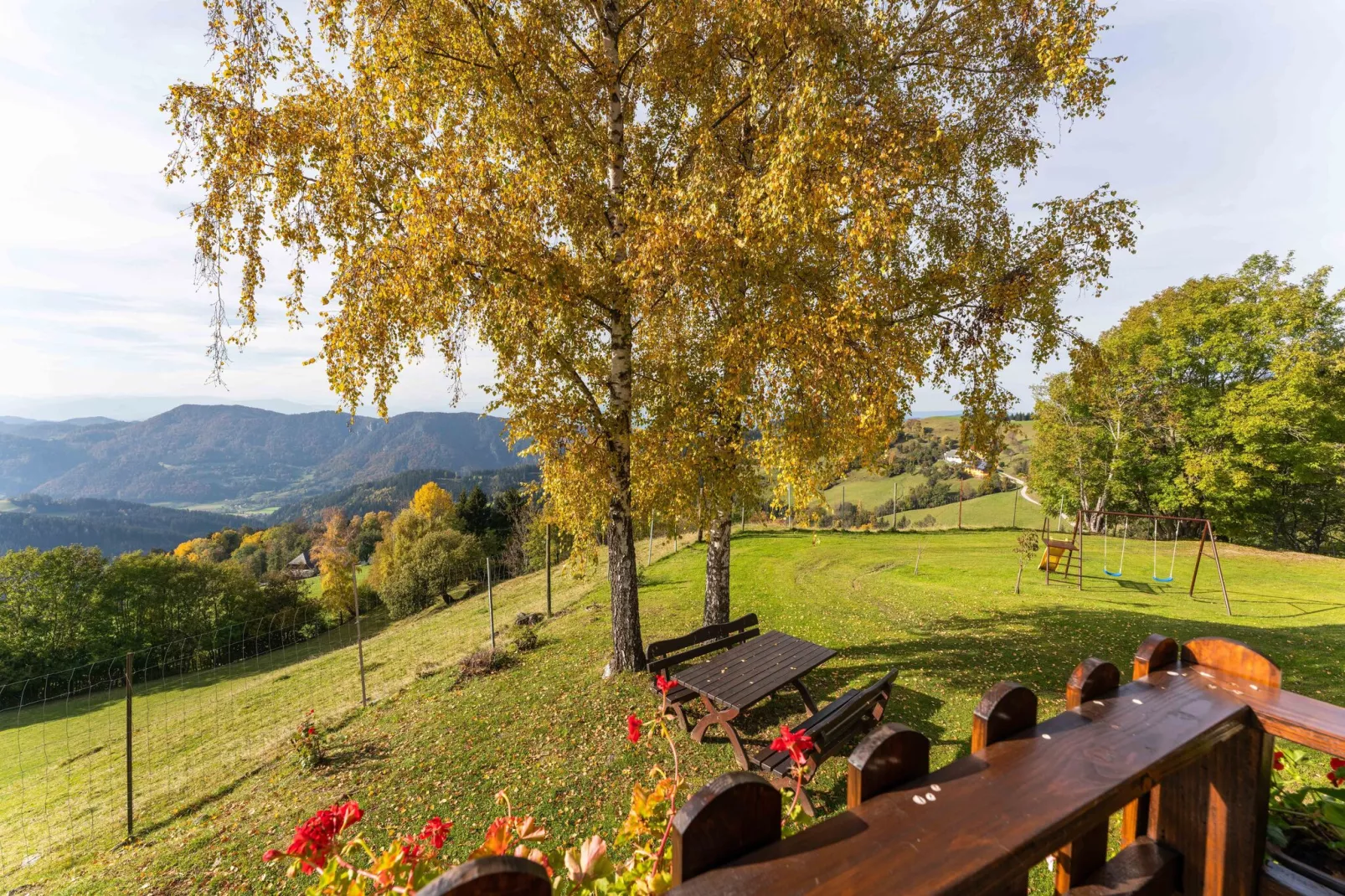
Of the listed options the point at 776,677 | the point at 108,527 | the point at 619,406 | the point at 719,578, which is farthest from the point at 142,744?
the point at 108,527

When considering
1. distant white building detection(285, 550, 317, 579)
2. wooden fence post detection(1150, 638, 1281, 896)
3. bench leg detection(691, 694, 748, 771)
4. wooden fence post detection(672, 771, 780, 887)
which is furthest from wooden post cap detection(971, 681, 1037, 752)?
distant white building detection(285, 550, 317, 579)

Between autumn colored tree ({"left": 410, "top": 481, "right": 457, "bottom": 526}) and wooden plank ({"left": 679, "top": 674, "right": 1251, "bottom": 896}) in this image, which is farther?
autumn colored tree ({"left": 410, "top": 481, "right": 457, "bottom": 526})

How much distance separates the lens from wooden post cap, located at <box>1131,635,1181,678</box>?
63.2 inches

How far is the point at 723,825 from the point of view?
90 cm

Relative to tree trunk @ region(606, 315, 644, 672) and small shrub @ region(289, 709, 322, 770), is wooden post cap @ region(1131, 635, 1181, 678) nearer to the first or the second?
tree trunk @ region(606, 315, 644, 672)

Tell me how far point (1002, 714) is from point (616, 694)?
6.61 m

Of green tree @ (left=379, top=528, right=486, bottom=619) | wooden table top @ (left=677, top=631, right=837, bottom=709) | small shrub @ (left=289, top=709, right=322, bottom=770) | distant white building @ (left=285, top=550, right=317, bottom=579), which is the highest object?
wooden table top @ (left=677, top=631, right=837, bottom=709)

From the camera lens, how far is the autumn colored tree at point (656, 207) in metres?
4.98

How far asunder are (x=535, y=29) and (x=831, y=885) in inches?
305

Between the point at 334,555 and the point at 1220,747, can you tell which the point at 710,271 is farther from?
the point at 334,555

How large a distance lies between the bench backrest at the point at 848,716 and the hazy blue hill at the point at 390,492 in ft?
340

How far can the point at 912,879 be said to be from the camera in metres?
0.89

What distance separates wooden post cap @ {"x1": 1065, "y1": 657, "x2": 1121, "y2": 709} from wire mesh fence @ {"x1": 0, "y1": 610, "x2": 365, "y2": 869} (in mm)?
9542

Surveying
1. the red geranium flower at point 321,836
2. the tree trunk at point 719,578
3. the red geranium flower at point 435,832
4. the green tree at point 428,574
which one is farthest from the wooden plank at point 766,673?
the green tree at point 428,574
